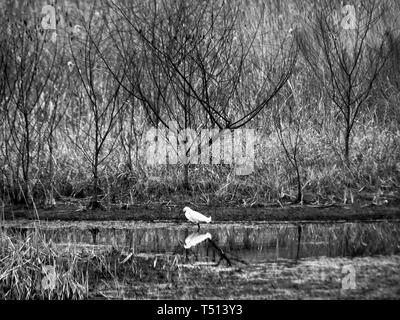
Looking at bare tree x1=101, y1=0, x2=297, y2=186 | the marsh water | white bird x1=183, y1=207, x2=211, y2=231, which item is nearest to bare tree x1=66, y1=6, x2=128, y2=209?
bare tree x1=101, y1=0, x2=297, y2=186

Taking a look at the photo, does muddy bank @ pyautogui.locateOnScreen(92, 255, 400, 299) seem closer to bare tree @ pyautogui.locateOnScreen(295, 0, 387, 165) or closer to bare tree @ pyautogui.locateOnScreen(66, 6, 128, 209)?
bare tree @ pyautogui.locateOnScreen(66, 6, 128, 209)

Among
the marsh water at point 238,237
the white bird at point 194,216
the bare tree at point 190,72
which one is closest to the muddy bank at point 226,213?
the marsh water at point 238,237

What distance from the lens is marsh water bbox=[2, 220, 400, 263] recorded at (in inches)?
237

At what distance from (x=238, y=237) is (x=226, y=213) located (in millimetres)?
870

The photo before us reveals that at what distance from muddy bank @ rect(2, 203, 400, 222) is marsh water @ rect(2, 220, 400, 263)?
18 cm

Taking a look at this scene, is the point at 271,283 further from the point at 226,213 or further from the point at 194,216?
the point at 226,213

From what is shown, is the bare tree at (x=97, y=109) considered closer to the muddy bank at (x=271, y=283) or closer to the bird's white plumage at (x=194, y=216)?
the bird's white plumage at (x=194, y=216)

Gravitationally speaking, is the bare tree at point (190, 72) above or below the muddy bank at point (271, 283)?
above

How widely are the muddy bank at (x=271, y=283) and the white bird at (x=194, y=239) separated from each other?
0.63 meters

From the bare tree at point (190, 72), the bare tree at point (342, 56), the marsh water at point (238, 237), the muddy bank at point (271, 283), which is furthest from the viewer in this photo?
the bare tree at point (342, 56)

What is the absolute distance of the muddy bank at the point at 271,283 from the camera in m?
5.06

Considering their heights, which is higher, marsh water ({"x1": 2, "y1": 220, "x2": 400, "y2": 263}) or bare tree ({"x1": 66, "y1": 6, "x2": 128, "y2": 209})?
bare tree ({"x1": 66, "y1": 6, "x2": 128, "y2": 209})

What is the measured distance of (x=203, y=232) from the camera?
679cm
